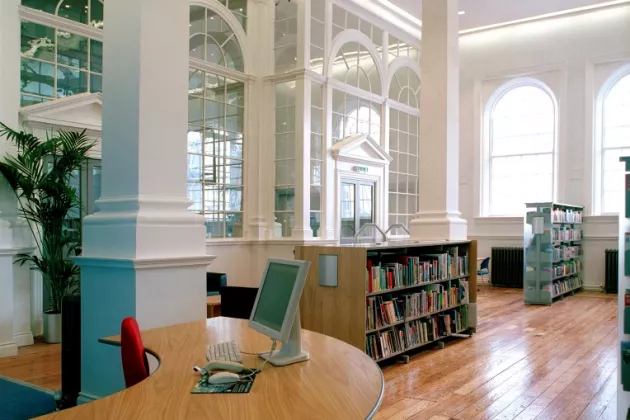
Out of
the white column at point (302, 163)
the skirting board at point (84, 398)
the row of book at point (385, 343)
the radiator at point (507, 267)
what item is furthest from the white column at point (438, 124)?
the radiator at point (507, 267)

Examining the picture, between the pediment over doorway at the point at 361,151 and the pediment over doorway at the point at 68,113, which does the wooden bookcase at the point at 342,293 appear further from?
the pediment over doorway at the point at 361,151

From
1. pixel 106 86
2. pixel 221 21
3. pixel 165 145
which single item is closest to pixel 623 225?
pixel 165 145

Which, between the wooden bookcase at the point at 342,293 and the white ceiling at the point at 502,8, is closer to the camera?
the wooden bookcase at the point at 342,293


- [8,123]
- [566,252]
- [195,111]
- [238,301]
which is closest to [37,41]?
[8,123]

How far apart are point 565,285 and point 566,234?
1.01 meters

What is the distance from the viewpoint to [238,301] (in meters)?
4.83

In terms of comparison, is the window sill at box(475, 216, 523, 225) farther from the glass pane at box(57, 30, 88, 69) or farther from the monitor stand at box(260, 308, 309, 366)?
the monitor stand at box(260, 308, 309, 366)

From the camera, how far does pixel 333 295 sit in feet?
16.8

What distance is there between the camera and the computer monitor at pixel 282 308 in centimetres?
219

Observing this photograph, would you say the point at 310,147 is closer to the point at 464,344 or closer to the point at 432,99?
the point at 432,99

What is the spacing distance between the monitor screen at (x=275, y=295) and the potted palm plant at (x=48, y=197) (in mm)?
4248

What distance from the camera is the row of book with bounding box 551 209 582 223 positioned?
9929 mm

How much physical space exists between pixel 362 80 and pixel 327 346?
891 cm

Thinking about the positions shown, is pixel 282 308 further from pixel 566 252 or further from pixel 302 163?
pixel 566 252
